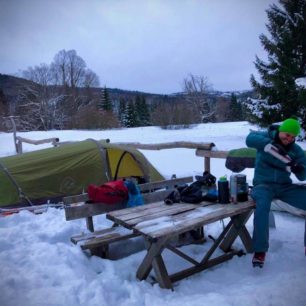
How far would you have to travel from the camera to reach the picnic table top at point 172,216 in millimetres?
2795

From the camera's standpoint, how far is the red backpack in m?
3.90

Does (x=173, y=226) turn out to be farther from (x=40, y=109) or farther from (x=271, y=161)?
(x=40, y=109)

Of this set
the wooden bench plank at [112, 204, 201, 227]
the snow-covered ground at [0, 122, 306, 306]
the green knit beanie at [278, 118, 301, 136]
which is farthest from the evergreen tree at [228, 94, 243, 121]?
the wooden bench plank at [112, 204, 201, 227]

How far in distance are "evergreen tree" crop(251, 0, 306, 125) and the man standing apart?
38.2ft

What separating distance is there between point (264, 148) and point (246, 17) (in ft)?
11.6

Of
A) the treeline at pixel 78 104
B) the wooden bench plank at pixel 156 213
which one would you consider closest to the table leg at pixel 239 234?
the wooden bench plank at pixel 156 213

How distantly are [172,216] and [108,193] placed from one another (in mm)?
1118

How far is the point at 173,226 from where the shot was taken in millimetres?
2840

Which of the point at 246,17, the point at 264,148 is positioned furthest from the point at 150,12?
the point at 246,17

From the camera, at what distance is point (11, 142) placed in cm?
1836

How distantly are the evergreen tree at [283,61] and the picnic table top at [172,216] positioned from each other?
40.2 ft

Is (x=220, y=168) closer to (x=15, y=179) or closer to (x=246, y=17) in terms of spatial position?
(x=246, y=17)

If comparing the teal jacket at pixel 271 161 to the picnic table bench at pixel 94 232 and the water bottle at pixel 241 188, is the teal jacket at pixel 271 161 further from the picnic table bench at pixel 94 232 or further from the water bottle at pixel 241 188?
the picnic table bench at pixel 94 232

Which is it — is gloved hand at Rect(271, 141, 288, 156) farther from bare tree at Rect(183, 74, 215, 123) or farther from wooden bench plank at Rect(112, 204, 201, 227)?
bare tree at Rect(183, 74, 215, 123)
